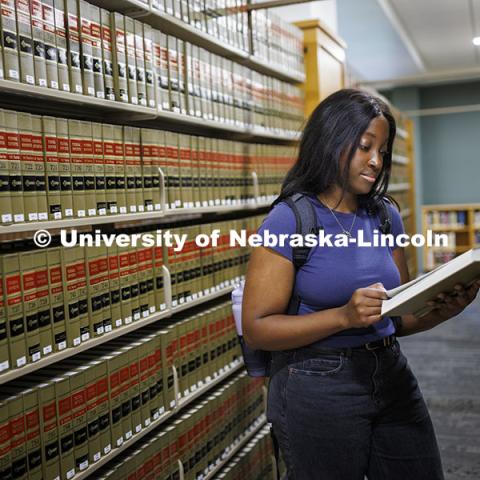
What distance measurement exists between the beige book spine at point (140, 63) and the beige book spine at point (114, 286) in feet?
1.69

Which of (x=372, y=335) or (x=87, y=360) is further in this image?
(x=87, y=360)

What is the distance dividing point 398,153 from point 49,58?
666 cm

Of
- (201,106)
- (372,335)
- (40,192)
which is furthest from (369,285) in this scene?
(201,106)

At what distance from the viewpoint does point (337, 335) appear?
1532mm

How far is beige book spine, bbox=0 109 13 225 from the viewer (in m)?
1.61

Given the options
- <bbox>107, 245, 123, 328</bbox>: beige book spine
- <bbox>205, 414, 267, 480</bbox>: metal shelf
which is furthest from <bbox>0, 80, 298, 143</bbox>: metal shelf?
<bbox>205, 414, 267, 480</bbox>: metal shelf

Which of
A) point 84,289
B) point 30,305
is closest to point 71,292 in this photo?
point 84,289

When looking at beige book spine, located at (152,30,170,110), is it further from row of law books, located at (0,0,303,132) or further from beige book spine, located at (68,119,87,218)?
beige book spine, located at (68,119,87,218)

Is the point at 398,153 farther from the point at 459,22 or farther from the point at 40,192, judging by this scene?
the point at 40,192

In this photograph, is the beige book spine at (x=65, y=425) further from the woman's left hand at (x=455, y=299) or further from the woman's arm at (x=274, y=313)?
the woman's left hand at (x=455, y=299)

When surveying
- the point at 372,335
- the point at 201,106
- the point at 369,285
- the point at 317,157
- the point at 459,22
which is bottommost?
the point at 372,335

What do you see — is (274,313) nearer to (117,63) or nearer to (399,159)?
(117,63)

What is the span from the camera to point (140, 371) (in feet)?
7.31

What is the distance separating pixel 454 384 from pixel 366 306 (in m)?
3.67
